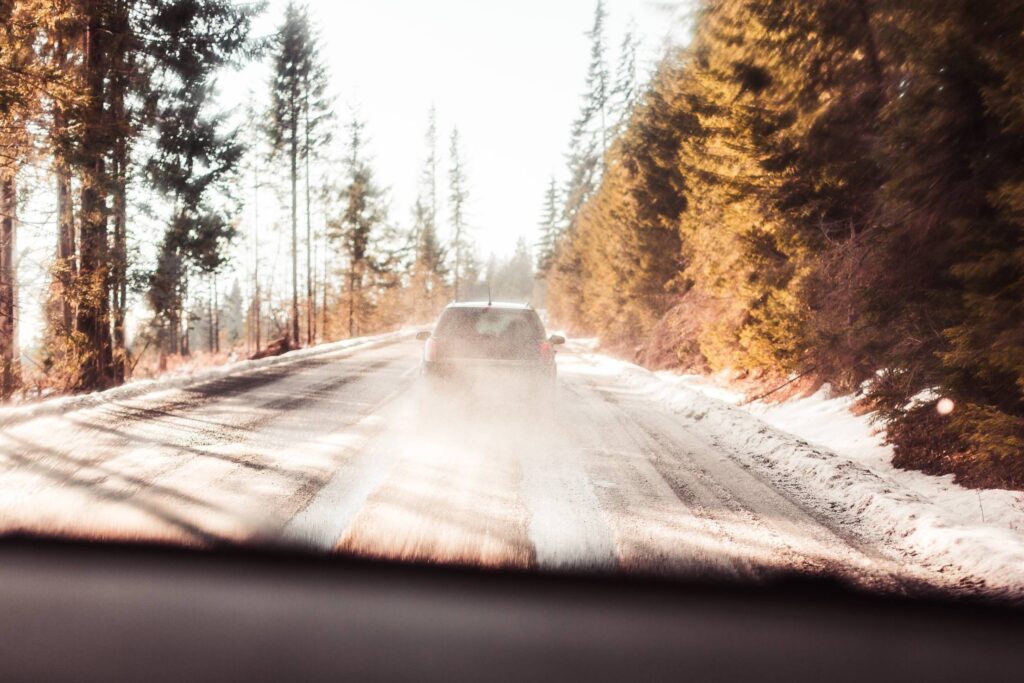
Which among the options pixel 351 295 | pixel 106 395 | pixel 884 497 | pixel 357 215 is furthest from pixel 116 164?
pixel 351 295

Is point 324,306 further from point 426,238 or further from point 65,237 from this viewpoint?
point 65,237

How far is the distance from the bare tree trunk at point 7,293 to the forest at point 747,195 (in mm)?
66

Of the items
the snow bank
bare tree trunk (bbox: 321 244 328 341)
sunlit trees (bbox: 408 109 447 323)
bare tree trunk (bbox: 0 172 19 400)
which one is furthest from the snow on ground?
sunlit trees (bbox: 408 109 447 323)

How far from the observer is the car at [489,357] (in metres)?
9.36

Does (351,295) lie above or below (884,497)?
above

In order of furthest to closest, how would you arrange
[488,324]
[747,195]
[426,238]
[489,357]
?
[426,238]
[747,195]
[488,324]
[489,357]

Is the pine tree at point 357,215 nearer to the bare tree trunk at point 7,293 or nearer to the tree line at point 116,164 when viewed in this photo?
the tree line at point 116,164

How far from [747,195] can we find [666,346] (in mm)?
10005

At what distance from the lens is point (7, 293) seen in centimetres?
1230

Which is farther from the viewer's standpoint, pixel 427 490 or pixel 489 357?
pixel 489 357

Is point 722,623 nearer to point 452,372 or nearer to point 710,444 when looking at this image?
point 710,444

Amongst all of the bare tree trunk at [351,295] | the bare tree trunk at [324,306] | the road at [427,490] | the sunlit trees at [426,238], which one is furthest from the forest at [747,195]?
the sunlit trees at [426,238]

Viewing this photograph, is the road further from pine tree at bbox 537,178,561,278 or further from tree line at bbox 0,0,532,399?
pine tree at bbox 537,178,561,278

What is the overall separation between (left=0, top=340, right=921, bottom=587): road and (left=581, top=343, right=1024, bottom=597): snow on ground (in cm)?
29
